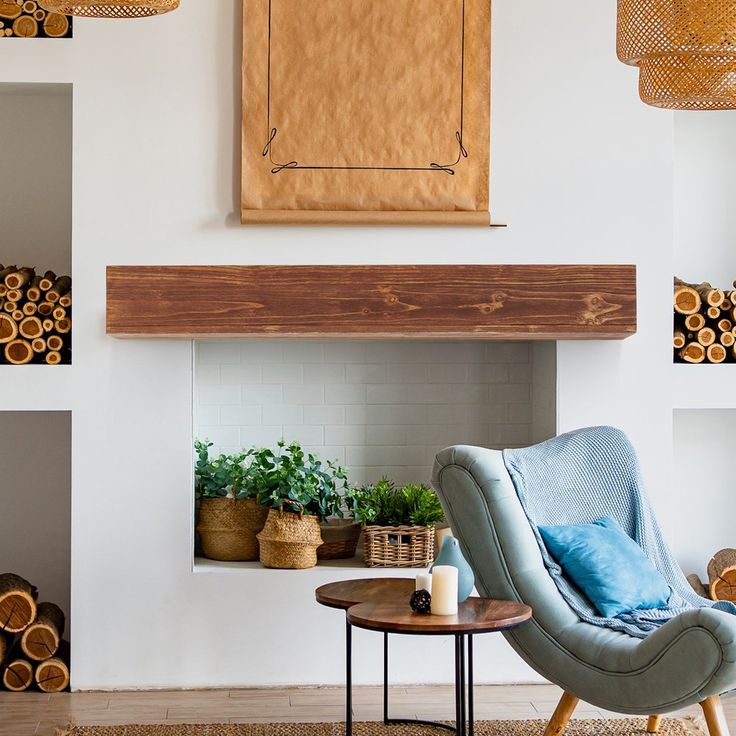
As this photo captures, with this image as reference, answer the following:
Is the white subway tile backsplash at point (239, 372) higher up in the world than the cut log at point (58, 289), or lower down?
lower down

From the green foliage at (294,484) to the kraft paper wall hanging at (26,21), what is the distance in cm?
175

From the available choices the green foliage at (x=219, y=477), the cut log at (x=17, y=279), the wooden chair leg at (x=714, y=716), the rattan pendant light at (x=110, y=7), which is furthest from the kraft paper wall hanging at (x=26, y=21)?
the wooden chair leg at (x=714, y=716)

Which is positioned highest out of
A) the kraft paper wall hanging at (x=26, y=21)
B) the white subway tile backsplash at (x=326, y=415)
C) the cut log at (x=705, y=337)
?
the kraft paper wall hanging at (x=26, y=21)

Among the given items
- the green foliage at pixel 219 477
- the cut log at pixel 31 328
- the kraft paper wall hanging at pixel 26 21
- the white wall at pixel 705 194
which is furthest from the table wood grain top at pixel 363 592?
the kraft paper wall hanging at pixel 26 21

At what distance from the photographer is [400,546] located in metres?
4.24

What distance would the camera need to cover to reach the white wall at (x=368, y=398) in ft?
15.4

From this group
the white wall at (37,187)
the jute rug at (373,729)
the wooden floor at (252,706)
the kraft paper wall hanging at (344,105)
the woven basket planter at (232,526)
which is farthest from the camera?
the white wall at (37,187)

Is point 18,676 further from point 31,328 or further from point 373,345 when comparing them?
point 373,345

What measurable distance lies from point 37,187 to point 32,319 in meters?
0.79

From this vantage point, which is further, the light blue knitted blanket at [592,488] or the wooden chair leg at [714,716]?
the light blue knitted blanket at [592,488]

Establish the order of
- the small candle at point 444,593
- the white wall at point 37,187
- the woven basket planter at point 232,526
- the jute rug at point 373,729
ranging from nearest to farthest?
the small candle at point 444,593
the jute rug at point 373,729
the woven basket planter at point 232,526
the white wall at point 37,187

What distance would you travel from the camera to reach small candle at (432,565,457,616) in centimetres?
294

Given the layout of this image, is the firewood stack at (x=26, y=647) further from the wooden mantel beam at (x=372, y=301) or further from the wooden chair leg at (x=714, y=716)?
the wooden chair leg at (x=714, y=716)

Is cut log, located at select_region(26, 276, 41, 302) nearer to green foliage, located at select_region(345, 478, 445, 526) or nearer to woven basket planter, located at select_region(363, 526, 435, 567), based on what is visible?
green foliage, located at select_region(345, 478, 445, 526)
